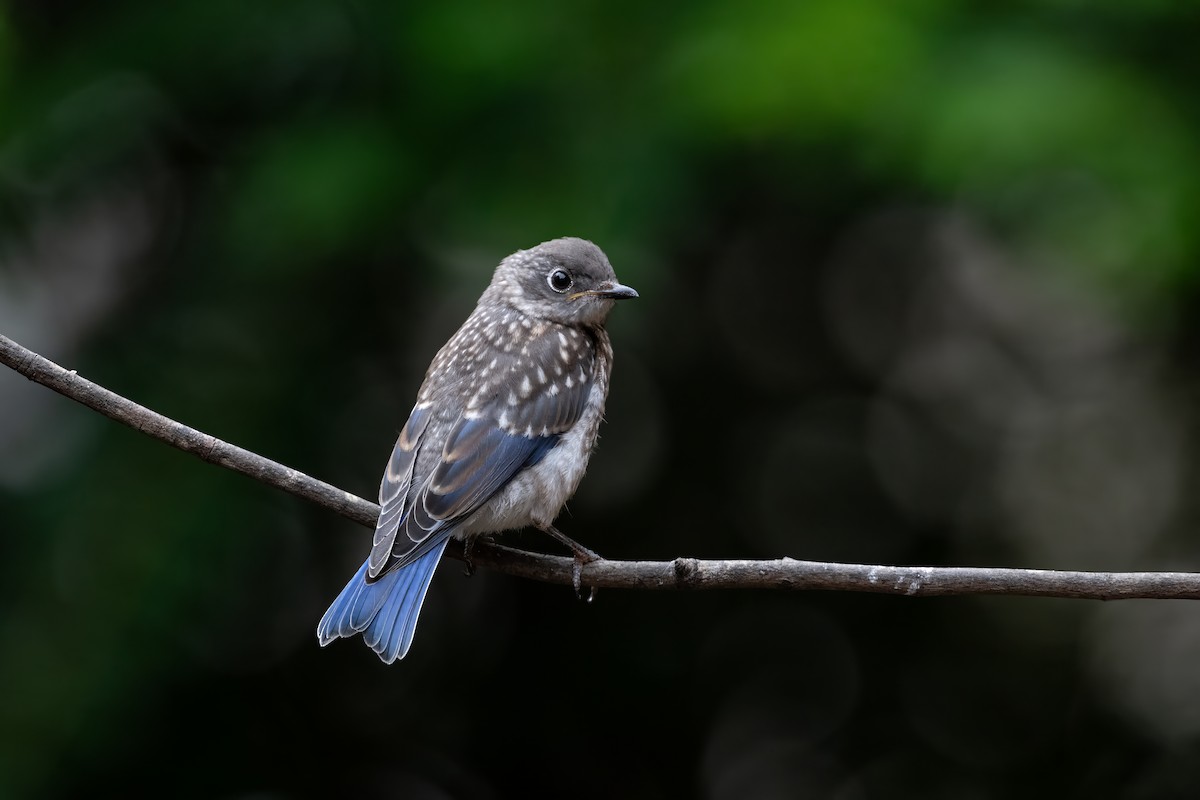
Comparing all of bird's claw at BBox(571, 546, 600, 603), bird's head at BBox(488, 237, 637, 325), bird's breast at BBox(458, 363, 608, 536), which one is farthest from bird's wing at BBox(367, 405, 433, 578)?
bird's head at BBox(488, 237, 637, 325)

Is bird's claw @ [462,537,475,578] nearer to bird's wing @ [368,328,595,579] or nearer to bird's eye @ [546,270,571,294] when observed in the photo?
bird's wing @ [368,328,595,579]

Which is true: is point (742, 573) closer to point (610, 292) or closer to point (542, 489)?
point (542, 489)

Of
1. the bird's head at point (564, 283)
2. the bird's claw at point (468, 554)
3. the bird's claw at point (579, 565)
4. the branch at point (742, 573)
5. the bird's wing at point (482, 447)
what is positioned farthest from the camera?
the bird's head at point (564, 283)

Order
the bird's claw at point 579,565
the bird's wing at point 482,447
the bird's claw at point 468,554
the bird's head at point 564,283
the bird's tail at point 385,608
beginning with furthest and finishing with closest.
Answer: the bird's head at point 564,283 → the bird's claw at point 468,554 → the bird's wing at point 482,447 → the bird's tail at point 385,608 → the bird's claw at point 579,565

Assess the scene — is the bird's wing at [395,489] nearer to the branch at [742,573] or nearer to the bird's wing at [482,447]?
the bird's wing at [482,447]

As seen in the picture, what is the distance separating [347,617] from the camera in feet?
12.0

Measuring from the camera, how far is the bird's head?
4426 mm

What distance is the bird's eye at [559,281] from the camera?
451 cm

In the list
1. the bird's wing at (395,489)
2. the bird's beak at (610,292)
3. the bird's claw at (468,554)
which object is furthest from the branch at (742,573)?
the bird's beak at (610,292)

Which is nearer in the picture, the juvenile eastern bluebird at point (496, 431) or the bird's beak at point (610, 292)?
the juvenile eastern bluebird at point (496, 431)

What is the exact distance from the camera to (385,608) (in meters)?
3.66

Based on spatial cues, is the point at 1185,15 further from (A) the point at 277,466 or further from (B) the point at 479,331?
(A) the point at 277,466

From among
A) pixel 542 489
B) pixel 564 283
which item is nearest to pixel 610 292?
pixel 564 283

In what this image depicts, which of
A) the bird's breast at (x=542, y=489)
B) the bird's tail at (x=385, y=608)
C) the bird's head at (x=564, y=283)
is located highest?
the bird's head at (x=564, y=283)
